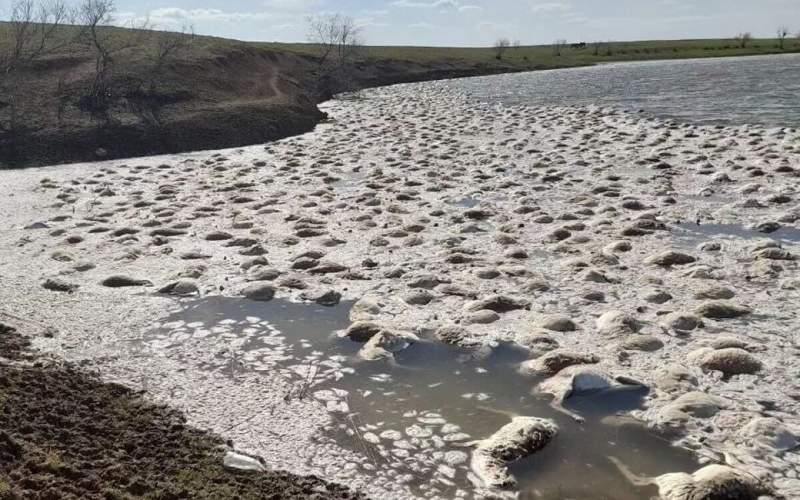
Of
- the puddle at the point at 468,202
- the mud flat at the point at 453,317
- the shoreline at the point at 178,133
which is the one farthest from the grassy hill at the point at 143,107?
the puddle at the point at 468,202

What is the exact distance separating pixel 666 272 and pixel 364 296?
344 centimetres

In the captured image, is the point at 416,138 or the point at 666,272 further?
the point at 416,138

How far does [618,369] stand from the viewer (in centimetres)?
548

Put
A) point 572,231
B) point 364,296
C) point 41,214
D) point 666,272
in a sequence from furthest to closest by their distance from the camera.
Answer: point 41,214, point 572,231, point 666,272, point 364,296

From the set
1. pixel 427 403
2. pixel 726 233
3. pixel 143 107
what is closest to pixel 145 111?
pixel 143 107

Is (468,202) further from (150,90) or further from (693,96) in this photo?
(693,96)

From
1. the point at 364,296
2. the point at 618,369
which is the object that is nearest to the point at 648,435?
the point at 618,369

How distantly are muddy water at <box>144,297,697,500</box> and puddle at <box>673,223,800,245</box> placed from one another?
4.56 metres

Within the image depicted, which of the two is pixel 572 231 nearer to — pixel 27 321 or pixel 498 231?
pixel 498 231

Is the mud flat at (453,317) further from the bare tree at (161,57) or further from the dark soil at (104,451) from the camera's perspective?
the bare tree at (161,57)

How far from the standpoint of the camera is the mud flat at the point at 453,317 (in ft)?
14.4

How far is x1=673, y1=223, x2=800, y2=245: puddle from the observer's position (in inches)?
356

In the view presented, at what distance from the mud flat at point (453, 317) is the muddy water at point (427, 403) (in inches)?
0.7

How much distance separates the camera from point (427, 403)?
505 cm
